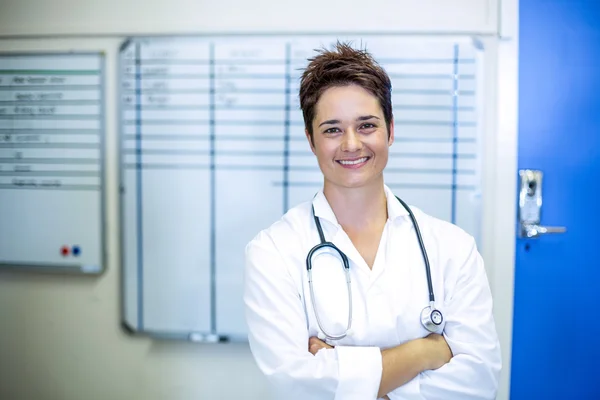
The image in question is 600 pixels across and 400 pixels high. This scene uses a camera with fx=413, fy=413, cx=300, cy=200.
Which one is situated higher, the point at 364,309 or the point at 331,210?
the point at 331,210

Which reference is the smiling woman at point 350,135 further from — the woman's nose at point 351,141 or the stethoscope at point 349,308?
the stethoscope at point 349,308

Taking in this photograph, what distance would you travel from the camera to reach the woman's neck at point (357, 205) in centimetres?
103

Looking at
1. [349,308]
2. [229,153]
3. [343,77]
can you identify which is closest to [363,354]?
[349,308]

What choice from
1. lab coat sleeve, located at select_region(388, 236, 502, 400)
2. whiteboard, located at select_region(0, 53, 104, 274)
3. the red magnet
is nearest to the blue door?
lab coat sleeve, located at select_region(388, 236, 502, 400)

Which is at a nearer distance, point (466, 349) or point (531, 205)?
point (466, 349)

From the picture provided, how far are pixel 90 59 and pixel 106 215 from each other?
58cm

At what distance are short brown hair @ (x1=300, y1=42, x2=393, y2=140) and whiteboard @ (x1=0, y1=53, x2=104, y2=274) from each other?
0.94 metres

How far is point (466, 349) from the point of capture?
36.4 inches

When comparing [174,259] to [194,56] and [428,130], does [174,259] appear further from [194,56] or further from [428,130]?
[428,130]

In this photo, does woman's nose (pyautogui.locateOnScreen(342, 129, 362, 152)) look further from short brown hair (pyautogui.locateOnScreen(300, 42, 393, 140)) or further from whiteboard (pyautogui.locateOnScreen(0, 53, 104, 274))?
whiteboard (pyautogui.locateOnScreen(0, 53, 104, 274))

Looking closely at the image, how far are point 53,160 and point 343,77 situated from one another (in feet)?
3.96

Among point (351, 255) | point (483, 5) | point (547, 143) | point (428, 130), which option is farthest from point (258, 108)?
point (547, 143)

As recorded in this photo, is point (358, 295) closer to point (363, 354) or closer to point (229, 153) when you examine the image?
point (363, 354)

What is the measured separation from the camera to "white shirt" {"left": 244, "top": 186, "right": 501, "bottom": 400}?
0.88 metres
